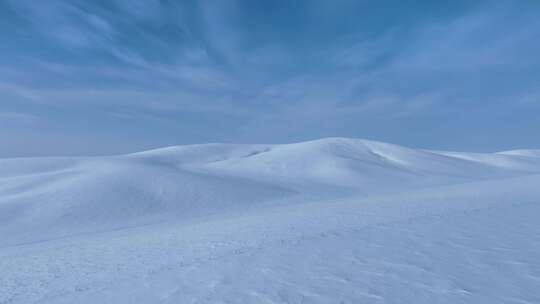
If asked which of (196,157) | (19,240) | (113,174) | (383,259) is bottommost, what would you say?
(19,240)

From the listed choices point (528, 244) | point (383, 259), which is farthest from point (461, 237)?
point (383, 259)

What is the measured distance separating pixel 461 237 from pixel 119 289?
579 cm

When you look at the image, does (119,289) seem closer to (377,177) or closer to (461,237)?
(461,237)

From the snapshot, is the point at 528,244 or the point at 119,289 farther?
the point at 528,244

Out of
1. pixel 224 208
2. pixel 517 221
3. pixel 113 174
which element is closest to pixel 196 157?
pixel 113 174

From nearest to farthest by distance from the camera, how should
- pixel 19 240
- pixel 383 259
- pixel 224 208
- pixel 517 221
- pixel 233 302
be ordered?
pixel 233 302
pixel 383 259
pixel 517 221
pixel 19 240
pixel 224 208

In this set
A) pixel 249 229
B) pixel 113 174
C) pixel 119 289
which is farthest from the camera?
pixel 113 174

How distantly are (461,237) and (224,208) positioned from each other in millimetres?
10266

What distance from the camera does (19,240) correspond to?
417 inches

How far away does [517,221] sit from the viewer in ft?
25.4

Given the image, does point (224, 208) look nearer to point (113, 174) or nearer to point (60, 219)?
point (60, 219)

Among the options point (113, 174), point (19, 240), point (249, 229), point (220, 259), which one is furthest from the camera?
point (113, 174)

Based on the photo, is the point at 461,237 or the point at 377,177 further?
the point at 377,177

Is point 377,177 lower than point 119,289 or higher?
higher
